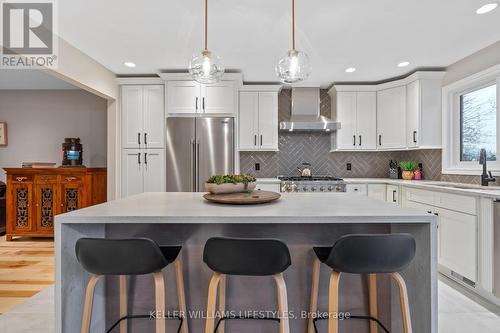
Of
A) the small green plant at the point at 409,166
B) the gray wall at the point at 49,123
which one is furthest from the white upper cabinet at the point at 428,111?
the gray wall at the point at 49,123

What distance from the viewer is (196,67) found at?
2039mm

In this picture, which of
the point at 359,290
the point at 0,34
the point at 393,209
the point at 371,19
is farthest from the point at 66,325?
the point at 371,19

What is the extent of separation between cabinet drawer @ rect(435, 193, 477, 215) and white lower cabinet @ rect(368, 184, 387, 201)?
965 millimetres

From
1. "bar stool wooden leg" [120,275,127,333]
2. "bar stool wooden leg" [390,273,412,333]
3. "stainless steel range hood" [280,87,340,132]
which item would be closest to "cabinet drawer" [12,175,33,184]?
"bar stool wooden leg" [120,275,127,333]

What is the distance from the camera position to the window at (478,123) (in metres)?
3.06

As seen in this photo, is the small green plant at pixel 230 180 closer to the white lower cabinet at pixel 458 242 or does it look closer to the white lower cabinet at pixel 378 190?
the white lower cabinet at pixel 458 242

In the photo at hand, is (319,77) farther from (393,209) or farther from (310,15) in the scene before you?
(393,209)

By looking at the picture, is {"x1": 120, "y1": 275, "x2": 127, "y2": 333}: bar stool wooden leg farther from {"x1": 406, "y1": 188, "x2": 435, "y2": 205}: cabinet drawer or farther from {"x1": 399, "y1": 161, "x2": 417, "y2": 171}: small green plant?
{"x1": 399, "y1": 161, "x2": 417, "y2": 171}: small green plant

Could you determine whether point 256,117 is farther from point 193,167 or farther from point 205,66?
point 205,66

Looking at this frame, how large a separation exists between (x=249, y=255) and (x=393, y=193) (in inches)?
129

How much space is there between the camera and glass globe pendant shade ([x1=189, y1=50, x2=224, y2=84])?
2029 mm

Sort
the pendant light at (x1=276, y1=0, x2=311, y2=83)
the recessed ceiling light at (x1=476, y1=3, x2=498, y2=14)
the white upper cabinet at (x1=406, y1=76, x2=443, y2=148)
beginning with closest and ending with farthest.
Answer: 1. the pendant light at (x1=276, y1=0, x2=311, y2=83)
2. the recessed ceiling light at (x1=476, y1=3, x2=498, y2=14)
3. the white upper cabinet at (x1=406, y1=76, x2=443, y2=148)

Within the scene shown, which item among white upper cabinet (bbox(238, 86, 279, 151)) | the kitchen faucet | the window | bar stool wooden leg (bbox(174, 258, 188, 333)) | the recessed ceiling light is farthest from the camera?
white upper cabinet (bbox(238, 86, 279, 151))

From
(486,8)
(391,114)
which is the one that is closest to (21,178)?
(391,114)
